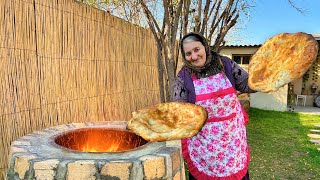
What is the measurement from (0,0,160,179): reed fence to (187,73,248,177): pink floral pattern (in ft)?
4.81

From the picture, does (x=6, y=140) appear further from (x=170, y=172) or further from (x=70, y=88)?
(x=170, y=172)

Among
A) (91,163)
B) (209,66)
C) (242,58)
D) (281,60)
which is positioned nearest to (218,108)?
(209,66)

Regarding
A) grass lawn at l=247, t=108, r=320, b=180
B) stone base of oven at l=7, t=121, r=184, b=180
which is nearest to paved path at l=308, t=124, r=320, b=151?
grass lawn at l=247, t=108, r=320, b=180

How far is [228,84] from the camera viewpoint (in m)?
2.29

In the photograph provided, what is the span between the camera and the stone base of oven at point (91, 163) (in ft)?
5.94

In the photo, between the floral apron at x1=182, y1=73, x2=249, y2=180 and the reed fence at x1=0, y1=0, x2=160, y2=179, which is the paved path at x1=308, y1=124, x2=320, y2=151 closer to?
the reed fence at x1=0, y1=0, x2=160, y2=179

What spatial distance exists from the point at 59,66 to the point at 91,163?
1584 mm

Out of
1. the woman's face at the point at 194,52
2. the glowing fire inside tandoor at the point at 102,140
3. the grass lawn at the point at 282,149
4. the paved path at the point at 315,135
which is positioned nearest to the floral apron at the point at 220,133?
the woman's face at the point at 194,52

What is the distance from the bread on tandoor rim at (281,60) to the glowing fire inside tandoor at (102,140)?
1.17 meters

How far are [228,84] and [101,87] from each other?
2.05 meters

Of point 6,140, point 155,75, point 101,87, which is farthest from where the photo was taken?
point 155,75

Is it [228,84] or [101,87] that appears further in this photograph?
[101,87]

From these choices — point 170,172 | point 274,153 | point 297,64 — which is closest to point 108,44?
point 170,172

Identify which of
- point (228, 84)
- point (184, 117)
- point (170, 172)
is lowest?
point (170, 172)
